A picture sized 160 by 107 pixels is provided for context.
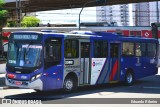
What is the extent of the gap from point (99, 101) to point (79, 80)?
3.38 meters

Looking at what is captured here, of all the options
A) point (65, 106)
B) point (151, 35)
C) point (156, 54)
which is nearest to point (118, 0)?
point (151, 35)

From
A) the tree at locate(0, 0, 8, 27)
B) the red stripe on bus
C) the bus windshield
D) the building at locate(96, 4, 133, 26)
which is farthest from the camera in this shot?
the building at locate(96, 4, 133, 26)

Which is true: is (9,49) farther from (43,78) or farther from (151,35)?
(151,35)

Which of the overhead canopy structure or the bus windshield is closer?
the bus windshield

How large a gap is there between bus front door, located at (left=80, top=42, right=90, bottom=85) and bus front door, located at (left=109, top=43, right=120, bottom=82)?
7.29 ft

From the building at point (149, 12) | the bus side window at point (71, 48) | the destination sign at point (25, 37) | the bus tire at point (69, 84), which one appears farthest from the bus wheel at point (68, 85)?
the building at point (149, 12)

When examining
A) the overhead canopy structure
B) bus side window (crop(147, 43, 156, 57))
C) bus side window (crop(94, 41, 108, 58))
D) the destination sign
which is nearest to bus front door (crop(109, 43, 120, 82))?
bus side window (crop(94, 41, 108, 58))

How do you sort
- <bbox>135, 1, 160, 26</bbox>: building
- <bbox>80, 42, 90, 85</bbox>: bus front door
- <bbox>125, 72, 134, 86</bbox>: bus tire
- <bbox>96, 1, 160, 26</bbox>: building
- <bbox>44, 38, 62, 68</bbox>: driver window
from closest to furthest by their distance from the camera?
<bbox>44, 38, 62, 68</bbox>: driver window, <bbox>80, 42, 90, 85</bbox>: bus front door, <bbox>125, 72, 134, 86</bbox>: bus tire, <bbox>96, 1, 160, 26</bbox>: building, <bbox>135, 1, 160, 26</bbox>: building

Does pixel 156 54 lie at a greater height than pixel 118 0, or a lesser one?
lesser

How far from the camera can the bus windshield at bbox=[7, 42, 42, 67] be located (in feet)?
47.0

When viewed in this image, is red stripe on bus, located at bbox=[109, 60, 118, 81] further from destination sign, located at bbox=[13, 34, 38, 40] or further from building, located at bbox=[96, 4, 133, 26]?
building, located at bbox=[96, 4, 133, 26]

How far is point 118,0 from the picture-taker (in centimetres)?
5138

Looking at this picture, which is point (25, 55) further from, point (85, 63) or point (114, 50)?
point (114, 50)

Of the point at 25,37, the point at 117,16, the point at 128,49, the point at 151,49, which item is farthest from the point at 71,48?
the point at 117,16
